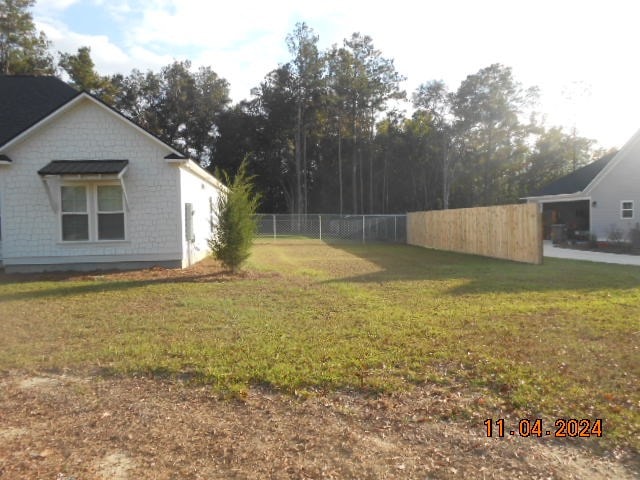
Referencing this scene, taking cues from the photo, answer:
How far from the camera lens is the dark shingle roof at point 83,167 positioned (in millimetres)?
11086

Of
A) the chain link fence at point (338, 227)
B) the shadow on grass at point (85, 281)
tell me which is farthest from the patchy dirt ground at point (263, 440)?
the chain link fence at point (338, 227)

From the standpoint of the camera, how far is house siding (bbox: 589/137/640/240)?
21.2 m

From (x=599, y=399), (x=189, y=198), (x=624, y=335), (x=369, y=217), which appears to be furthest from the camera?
(x=369, y=217)

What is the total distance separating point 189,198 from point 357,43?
32325mm

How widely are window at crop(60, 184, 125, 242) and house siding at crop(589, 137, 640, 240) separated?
2035 cm

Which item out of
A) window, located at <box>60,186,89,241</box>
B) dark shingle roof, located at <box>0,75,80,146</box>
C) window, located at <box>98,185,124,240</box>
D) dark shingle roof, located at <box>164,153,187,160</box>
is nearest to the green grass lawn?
window, located at <box>60,186,89,241</box>

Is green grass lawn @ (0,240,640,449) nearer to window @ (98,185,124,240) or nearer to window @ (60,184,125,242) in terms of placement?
window @ (60,184,125,242)

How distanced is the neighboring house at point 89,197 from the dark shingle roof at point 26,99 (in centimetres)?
359

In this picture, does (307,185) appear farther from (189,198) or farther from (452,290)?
(452,290)

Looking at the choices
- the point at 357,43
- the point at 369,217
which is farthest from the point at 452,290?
the point at 357,43

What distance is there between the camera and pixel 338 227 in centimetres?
2939

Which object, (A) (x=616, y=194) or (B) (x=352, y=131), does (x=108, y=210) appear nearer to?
(A) (x=616, y=194)

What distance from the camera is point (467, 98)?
3853cm

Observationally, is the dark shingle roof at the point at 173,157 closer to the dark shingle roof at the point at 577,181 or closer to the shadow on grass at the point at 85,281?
the shadow on grass at the point at 85,281
